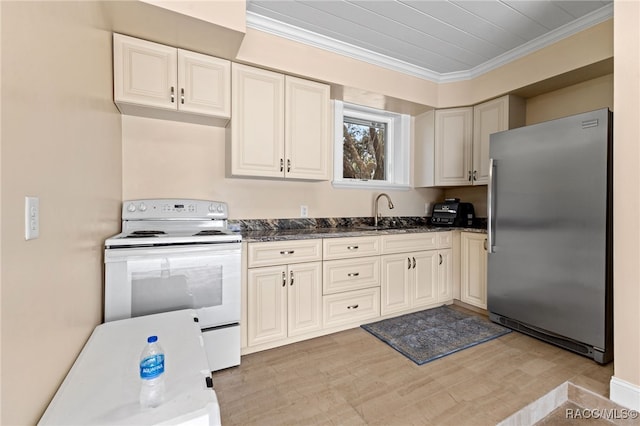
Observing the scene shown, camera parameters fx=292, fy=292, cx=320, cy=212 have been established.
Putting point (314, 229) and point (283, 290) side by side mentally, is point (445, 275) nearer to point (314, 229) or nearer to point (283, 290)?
point (314, 229)

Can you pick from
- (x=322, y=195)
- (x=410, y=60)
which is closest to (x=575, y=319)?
(x=322, y=195)

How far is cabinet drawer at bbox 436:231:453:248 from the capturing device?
122 inches

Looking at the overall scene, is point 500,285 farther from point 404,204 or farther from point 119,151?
point 119,151

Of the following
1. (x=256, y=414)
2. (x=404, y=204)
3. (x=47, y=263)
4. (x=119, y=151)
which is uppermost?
(x=119, y=151)

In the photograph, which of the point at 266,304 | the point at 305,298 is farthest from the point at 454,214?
the point at 266,304

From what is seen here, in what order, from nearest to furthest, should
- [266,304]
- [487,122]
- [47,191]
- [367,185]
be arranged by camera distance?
1. [47,191]
2. [266,304]
3. [487,122]
4. [367,185]

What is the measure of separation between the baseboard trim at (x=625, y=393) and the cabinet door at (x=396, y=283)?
1.47 meters

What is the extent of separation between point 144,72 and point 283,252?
5.21 ft

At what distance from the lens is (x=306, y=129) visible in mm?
2604

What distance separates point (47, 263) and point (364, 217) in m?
2.74

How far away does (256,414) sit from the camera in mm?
1551

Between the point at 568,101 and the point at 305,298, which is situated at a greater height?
the point at 568,101

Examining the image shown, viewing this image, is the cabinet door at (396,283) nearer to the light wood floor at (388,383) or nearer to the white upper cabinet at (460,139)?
the light wood floor at (388,383)

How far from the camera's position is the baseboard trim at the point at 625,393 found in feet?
5.13
